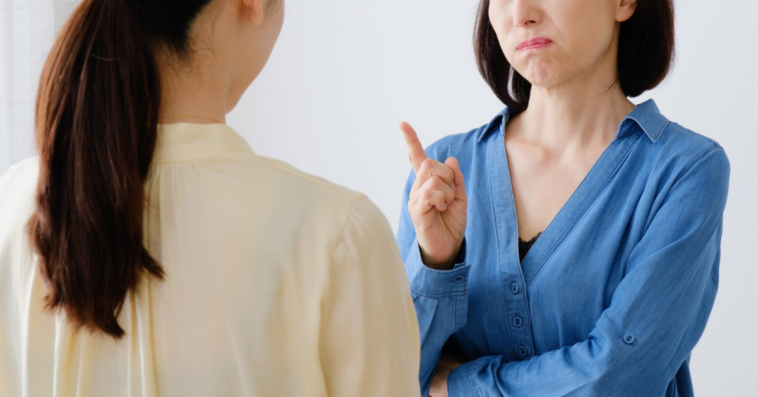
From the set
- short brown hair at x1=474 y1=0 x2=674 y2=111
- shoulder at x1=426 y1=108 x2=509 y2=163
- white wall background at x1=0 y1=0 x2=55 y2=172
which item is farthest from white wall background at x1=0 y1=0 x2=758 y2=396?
shoulder at x1=426 y1=108 x2=509 y2=163

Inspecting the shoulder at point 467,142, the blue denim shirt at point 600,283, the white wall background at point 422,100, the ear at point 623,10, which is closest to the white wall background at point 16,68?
the white wall background at point 422,100

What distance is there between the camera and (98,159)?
655 mm

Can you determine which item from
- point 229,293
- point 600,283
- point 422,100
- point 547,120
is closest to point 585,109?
point 547,120

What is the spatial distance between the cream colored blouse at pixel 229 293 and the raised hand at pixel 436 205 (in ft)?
1.30

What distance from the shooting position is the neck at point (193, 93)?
711mm

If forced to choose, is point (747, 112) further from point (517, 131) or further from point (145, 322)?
point (145, 322)

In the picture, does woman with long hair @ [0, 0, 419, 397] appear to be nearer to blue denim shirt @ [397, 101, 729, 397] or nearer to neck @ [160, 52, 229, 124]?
neck @ [160, 52, 229, 124]

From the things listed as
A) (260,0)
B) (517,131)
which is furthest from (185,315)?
(517,131)

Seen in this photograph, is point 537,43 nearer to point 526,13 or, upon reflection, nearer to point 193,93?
point 526,13

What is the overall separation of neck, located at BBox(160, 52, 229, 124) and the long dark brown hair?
0.09 feet

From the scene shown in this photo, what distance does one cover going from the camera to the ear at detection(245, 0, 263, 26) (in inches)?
29.7

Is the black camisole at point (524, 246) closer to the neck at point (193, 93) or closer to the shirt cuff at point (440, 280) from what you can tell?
the shirt cuff at point (440, 280)

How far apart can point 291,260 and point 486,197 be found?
725 millimetres

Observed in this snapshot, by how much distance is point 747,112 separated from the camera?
183 cm
